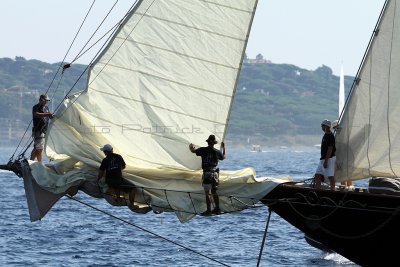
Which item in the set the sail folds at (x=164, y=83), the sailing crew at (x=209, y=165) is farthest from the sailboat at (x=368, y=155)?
the sail folds at (x=164, y=83)

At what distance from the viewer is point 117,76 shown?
22500 mm

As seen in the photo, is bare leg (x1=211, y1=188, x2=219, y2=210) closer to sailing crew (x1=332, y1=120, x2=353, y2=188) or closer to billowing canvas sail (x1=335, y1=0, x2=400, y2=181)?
billowing canvas sail (x1=335, y1=0, x2=400, y2=181)

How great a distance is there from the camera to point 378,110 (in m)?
22.2

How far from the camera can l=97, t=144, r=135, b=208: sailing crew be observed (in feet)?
72.2

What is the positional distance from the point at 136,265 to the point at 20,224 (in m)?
16.2

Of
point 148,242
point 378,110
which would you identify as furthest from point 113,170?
point 148,242

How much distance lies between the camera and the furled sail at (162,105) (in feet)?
72.8

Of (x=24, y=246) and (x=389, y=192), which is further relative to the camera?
(x=24, y=246)

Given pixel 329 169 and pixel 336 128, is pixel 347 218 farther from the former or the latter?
pixel 336 128

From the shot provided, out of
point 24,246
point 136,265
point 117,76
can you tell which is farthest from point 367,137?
point 24,246

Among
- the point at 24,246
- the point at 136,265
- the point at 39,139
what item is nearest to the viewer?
the point at 39,139

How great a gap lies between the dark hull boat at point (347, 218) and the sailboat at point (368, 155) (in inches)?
0.7

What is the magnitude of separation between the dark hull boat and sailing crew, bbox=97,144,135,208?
2648 millimetres

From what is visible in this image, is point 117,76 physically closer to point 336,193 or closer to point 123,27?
point 123,27
